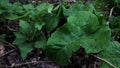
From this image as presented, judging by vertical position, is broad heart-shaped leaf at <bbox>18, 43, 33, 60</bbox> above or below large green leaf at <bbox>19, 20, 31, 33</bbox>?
below

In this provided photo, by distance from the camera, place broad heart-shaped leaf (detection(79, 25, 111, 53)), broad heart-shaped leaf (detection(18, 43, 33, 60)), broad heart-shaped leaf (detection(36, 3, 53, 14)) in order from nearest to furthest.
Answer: broad heart-shaped leaf (detection(79, 25, 111, 53))
broad heart-shaped leaf (detection(18, 43, 33, 60))
broad heart-shaped leaf (detection(36, 3, 53, 14))

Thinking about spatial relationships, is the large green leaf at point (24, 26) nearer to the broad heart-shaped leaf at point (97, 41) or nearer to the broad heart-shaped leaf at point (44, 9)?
the broad heart-shaped leaf at point (44, 9)

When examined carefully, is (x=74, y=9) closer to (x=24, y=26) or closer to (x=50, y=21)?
(x=50, y=21)

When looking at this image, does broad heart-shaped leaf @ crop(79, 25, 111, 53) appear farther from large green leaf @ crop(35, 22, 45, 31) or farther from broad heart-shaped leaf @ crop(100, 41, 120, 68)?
large green leaf @ crop(35, 22, 45, 31)

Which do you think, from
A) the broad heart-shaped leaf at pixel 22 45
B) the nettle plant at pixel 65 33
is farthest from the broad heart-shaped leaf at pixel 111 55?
the broad heart-shaped leaf at pixel 22 45

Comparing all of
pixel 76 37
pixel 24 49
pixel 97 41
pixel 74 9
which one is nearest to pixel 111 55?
pixel 97 41

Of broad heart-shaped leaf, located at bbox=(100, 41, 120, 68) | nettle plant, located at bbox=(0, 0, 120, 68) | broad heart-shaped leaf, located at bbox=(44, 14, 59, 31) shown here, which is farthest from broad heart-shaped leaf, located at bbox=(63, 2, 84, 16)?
broad heart-shaped leaf, located at bbox=(100, 41, 120, 68)

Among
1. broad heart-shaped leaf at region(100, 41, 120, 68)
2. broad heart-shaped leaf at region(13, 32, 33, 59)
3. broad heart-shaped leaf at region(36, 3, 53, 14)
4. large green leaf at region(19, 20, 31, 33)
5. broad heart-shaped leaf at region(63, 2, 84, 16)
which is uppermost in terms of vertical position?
broad heart-shaped leaf at region(36, 3, 53, 14)
